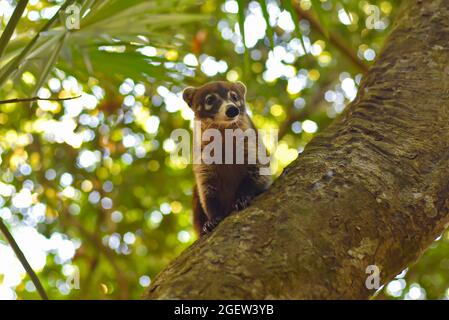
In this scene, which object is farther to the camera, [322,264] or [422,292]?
[422,292]

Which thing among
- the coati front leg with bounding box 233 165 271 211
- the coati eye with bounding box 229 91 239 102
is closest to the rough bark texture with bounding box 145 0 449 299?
the coati front leg with bounding box 233 165 271 211

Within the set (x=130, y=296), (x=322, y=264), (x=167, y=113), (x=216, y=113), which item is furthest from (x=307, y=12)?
(x=322, y=264)

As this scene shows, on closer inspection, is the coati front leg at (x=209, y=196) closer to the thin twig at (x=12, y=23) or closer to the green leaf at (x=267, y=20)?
the green leaf at (x=267, y=20)

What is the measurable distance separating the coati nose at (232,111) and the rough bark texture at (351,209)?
1.04 metres

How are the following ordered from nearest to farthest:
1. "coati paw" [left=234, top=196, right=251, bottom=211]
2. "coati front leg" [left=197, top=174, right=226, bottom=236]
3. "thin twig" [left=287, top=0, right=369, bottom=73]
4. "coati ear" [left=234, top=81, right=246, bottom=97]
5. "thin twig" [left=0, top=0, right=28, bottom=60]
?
"thin twig" [left=0, top=0, right=28, bottom=60]
"coati paw" [left=234, top=196, right=251, bottom=211]
"coati front leg" [left=197, top=174, right=226, bottom=236]
"coati ear" [left=234, top=81, right=246, bottom=97]
"thin twig" [left=287, top=0, right=369, bottom=73]

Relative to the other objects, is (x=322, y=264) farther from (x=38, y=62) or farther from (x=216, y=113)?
(x=216, y=113)

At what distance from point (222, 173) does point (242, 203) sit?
2.37 ft

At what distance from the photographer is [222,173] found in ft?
12.6

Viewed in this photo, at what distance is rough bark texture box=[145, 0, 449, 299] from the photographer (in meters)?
1.95

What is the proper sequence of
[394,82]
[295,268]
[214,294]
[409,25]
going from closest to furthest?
[214,294]
[295,268]
[394,82]
[409,25]

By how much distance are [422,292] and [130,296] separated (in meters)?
2.59

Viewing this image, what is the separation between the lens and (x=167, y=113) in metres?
5.93

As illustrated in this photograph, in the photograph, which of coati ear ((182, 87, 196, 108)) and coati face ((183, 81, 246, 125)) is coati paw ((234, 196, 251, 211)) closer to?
coati face ((183, 81, 246, 125))

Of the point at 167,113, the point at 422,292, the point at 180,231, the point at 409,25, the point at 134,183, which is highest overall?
the point at 409,25
